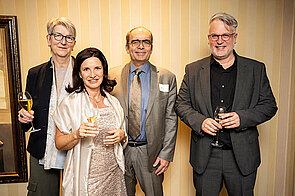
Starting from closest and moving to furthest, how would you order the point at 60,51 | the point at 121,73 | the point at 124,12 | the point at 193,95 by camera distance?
the point at 60,51
the point at 193,95
the point at 121,73
the point at 124,12

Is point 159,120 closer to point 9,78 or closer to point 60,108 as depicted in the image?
point 60,108

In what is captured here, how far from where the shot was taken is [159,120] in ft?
7.74


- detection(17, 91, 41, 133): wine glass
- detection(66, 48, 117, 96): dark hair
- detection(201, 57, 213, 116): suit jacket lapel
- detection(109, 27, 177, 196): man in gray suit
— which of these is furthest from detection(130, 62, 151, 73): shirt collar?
detection(17, 91, 41, 133): wine glass

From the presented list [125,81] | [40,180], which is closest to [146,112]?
[125,81]

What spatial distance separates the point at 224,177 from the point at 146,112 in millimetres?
920

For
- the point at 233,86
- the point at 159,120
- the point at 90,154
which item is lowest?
the point at 90,154

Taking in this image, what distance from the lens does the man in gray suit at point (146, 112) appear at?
233 cm

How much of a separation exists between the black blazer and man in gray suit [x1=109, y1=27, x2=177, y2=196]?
23.8 inches

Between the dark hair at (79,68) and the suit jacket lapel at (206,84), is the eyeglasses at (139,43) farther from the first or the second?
the suit jacket lapel at (206,84)

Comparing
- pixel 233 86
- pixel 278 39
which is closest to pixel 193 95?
pixel 233 86

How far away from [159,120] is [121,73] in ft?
1.95

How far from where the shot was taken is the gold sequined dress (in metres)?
1.88

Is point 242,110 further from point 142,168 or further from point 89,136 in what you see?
point 89,136

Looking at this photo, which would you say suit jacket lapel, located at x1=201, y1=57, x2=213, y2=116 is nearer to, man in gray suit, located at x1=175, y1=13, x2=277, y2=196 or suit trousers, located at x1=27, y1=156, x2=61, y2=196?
man in gray suit, located at x1=175, y1=13, x2=277, y2=196
